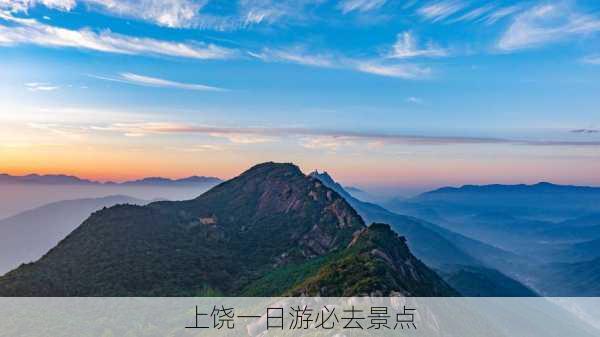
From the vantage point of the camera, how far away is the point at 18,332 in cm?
11550

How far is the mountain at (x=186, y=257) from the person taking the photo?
139 meters

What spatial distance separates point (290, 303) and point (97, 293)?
2713 inches

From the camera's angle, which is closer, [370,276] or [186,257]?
[370,276]

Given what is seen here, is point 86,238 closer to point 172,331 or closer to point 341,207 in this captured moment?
point 172,331

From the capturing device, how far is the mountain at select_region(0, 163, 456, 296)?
455ft

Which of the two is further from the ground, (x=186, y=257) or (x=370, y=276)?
(x=370, y=276)

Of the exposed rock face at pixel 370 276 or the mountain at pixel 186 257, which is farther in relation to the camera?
the mountain at pixel 186 257

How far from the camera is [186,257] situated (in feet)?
541

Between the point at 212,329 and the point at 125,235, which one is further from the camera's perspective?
the point at 125,235

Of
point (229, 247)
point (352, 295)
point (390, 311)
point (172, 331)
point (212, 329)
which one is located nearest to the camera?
point (390, 311)

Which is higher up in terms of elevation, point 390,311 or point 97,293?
Result: point 390,311

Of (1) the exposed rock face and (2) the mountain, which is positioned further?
(2) the mountain

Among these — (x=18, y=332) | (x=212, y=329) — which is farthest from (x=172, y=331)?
(x=18, y=332)

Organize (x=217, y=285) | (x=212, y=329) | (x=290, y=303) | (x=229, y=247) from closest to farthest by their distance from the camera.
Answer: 1. (x=290, y=303)
2. (x=212, y=329)
3. (x=217, y=285)
4. (x=229, y=247)
